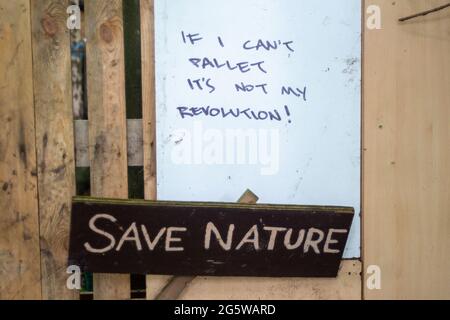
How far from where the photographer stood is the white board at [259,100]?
1.56m

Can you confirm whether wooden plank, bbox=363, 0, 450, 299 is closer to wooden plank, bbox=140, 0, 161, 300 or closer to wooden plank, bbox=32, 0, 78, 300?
wooden plank, bbox=140, 0, 161, 300

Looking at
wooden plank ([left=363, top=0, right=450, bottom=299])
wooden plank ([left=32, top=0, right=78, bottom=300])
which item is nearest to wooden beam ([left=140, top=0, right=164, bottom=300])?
wooden plank ([left=32, top=0, right=78, bottom=300])

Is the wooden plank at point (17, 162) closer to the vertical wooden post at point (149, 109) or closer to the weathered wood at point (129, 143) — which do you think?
the weathered wood at point (129, 143)

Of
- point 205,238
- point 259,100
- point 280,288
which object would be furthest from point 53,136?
point 280,288

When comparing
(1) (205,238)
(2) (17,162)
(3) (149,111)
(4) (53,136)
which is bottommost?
(1) (205,238)

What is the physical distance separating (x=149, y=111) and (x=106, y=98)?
19 cm

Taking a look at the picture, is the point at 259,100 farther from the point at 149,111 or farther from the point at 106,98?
the point at 106,98

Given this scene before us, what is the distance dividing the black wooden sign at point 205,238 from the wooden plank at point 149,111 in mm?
103

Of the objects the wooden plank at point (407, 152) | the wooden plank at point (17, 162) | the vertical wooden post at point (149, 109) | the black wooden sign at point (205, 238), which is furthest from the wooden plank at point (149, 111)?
the wooden plank at point (407, 152)

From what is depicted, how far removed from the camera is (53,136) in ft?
5.10

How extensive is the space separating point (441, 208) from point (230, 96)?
3.50ft

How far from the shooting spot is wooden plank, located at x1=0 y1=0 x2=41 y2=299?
1525mm

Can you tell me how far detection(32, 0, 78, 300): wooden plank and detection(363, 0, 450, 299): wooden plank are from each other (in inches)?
50.5
